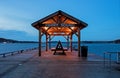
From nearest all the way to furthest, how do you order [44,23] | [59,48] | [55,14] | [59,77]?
[59,77] → [55,14] → [44,23] → [59,48]

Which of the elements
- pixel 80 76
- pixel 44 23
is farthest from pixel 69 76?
pixel 44 23

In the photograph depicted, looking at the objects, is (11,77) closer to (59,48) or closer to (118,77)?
(118,77)

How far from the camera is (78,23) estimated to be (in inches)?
766

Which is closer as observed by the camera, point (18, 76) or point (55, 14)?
point (18, 76)

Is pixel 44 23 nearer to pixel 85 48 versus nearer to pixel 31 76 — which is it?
pixel 85 48

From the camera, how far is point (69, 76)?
8969 mm

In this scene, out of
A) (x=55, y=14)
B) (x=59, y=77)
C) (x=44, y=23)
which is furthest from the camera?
(x=44, y=23)

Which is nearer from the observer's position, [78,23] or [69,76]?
[69,76]

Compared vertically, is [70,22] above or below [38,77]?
above

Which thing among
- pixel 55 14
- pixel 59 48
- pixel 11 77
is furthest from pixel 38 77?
pixel 59 48

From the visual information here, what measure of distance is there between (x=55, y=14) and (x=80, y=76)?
10.4 m

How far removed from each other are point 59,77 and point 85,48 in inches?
446

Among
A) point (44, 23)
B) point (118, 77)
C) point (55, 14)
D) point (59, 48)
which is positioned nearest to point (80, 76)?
point (118, 77)

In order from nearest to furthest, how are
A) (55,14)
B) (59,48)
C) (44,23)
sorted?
(55,14) → (44,23) → (59,48)
